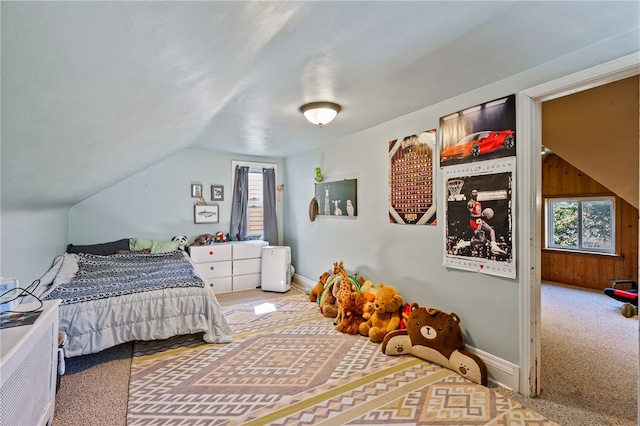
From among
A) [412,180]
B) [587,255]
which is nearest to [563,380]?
[412,180]

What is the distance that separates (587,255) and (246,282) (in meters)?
5.65

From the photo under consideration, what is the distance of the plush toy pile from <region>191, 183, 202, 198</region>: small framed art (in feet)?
8.40

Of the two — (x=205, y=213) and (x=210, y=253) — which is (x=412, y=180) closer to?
(x=210, y=253)

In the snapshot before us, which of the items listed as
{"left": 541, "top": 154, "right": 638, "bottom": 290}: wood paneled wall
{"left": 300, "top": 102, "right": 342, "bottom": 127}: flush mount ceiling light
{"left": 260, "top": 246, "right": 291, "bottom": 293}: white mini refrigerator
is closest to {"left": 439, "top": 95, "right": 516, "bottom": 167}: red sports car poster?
{"left": 300, "top": 102, "right": 342, "bottom": 127}: flush mount ceiling light

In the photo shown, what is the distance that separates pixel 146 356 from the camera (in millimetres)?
2662

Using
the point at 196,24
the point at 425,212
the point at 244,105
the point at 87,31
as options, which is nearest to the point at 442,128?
the point at 425,212

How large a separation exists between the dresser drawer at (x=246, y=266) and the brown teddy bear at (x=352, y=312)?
2059mm

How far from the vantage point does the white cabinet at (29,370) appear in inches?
45.0

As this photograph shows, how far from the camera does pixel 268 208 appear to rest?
5.41m

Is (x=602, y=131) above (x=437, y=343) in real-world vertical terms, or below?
above

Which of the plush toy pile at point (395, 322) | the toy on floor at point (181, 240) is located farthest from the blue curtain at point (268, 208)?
the plush toy pile at point (395, 322)

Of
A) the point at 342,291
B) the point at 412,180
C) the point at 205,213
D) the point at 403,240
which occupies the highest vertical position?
the point at 412,180

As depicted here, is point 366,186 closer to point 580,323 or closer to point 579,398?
point 579,398

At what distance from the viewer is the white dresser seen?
4.51 metres
